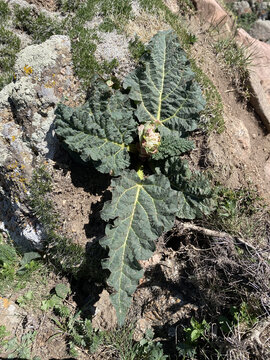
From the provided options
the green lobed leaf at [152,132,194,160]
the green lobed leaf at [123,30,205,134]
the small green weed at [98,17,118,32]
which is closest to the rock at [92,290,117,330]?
the green lobed leaf at [152,132,194,160]

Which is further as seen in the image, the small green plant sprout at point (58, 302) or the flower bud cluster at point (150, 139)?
the small green plant sprout at point (58, 302)

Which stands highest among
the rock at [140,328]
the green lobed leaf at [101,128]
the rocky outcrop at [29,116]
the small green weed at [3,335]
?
the green lobed leaf at [101,128]

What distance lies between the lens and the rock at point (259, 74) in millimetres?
4617

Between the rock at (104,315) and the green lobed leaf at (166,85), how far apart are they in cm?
209

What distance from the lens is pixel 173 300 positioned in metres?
3.68

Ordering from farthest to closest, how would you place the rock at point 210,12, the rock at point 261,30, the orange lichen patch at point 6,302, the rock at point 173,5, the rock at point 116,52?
the rock at point 261,30 → the rock at point 210,12 → the rock at point 173,5 → the rock at point 116,52 → the orange lichen patch at point 6,302

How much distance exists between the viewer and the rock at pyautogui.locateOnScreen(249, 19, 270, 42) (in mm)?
6914

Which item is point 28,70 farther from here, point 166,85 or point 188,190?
point 188,190

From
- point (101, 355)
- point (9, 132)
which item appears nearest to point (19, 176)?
point (9, 132)

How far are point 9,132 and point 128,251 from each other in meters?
1.90

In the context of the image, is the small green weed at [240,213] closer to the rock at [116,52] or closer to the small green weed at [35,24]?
the rock at [116,52]

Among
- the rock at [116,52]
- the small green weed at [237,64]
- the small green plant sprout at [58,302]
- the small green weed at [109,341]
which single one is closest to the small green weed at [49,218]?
the small green plant sprout at [58,302]

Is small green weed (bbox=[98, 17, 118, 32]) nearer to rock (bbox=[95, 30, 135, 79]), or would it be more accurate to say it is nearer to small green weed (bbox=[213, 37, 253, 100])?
rock (bbox=[95, 30, 135, 79])

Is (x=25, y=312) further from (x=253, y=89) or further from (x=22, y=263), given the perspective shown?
(x=253, y=89)
